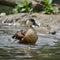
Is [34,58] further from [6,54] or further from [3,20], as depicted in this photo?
[3,20]

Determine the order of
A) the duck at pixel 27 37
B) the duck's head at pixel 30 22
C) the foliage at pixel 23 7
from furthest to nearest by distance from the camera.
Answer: the foliage at pixel 23 7, the duck's head at pixel 30 22, the duck at pixel 27 37

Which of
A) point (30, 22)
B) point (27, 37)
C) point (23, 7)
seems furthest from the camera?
point (23, 7)

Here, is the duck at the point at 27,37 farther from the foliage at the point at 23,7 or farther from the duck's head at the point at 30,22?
the foliage at the point at 23,7

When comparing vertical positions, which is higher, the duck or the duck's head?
the duck

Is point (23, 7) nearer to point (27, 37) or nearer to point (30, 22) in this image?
point (30, 22)

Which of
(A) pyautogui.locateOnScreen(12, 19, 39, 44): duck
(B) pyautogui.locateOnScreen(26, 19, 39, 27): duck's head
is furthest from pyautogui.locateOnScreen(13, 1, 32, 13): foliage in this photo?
(A) pyautogui.locateOnScreen(12, 19, 39, 44): duck

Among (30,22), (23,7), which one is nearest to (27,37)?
(30,22)

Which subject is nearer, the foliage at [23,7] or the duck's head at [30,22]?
the duck's head at [30,22]

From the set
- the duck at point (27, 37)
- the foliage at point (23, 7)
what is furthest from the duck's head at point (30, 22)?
the duck at point (27, 37)

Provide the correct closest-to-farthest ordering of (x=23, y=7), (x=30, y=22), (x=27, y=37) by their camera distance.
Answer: (x=27, y=37) → (x=30, y=22) → (x=23, y=7)

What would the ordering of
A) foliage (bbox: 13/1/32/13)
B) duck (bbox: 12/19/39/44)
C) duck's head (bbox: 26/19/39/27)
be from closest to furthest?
1. duck (bbox: 12/19/39/44)
2. duck's head (bbox: 26/19/39/27)
3. foliage (bbox: 13/1/32/13)

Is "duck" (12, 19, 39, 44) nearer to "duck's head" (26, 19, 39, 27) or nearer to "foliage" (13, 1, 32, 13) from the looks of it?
"duck's head" (26, 19, 39, 27)

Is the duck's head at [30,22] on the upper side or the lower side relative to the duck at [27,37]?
lower

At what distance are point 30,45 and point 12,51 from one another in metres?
1.00
